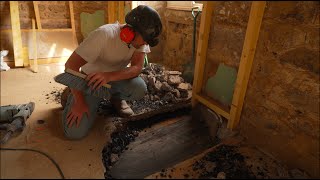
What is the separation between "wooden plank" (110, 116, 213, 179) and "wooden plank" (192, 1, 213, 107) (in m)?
0.33

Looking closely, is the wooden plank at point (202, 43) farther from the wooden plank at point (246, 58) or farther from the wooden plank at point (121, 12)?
the wooden plank at point (121, 12)

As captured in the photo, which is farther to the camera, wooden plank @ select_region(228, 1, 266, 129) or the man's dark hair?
the man's dark hair

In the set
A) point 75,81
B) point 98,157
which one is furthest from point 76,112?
point 98,157

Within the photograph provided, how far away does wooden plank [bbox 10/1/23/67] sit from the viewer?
3.24 meters

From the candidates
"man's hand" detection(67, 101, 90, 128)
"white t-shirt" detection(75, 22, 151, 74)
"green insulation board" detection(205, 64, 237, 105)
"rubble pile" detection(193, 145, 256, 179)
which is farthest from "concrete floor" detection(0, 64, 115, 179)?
"green insulation board" detection(205, 64, 237, 105)

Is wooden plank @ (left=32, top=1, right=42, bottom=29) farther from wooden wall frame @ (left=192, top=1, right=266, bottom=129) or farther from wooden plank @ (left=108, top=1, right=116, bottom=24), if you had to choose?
wooden wall frame @ (left=192, top=1, right=266, bottom=129)

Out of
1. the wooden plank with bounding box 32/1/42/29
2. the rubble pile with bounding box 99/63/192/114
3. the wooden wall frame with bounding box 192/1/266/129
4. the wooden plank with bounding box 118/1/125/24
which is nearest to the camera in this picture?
the wooden wall frame with bounding box 192/1/266/129

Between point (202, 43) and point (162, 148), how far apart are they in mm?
897

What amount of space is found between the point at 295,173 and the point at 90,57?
154 centimetres

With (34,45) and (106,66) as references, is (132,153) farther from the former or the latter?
(34,45)

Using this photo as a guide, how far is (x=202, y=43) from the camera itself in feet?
6.41

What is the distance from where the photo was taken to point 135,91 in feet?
6.57

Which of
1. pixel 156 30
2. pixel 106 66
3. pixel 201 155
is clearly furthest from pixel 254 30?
pixel 106 66

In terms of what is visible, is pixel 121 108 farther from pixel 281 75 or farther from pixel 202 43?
pixel 281 75
